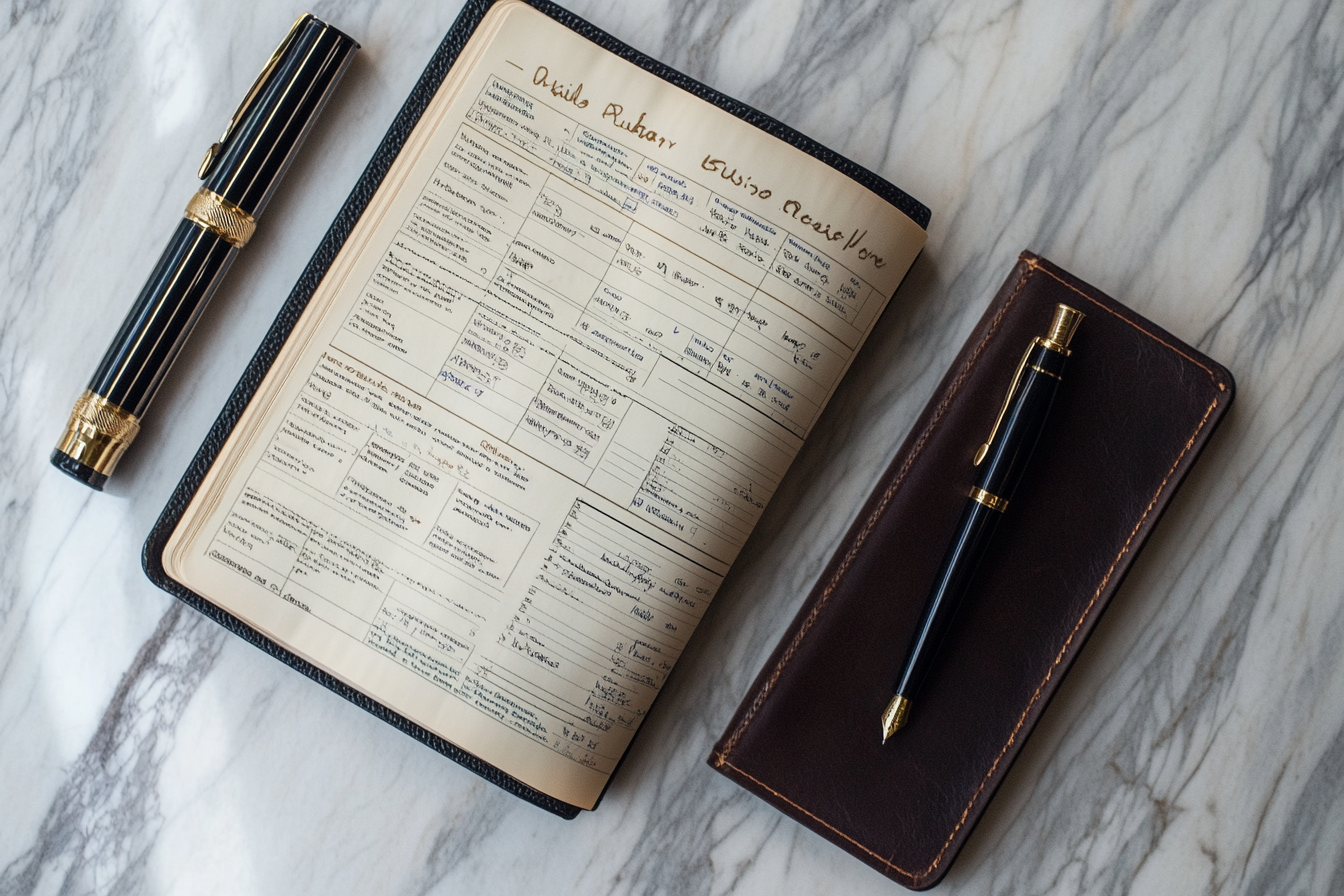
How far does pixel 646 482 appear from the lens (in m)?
0.55

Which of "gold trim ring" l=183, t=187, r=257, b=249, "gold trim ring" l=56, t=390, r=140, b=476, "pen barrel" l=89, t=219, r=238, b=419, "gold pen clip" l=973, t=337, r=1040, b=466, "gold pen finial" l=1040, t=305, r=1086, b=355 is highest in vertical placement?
"gold pen finial" l=1040, t=305, r=1086, b=355

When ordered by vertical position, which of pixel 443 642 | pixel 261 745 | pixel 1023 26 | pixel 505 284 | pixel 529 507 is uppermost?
pixel 1023 26

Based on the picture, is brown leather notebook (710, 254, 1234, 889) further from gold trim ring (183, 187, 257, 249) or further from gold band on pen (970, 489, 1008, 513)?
gold trim ring (183, 187, 257, 249)

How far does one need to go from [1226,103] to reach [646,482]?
18.8 inches

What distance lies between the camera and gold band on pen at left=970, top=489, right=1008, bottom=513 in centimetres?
54

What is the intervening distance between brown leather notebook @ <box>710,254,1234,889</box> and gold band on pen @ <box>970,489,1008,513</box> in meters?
0.02

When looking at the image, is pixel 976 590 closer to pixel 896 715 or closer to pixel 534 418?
pixel 896 715

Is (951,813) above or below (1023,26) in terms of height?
below

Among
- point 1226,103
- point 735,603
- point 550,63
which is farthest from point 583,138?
point 1226,103

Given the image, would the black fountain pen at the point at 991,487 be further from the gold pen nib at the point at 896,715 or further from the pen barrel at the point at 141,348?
the pen barrel at the point at 141,348

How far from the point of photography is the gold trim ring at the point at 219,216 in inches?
22.8

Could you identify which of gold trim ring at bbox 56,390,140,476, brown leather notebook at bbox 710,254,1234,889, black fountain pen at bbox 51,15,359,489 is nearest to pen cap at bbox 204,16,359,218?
black fountain pen at bbox 51,15,359,489

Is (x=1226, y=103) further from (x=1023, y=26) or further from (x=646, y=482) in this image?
(x=646, y=482)

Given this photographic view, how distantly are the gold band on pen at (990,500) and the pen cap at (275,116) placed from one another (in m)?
0.51
